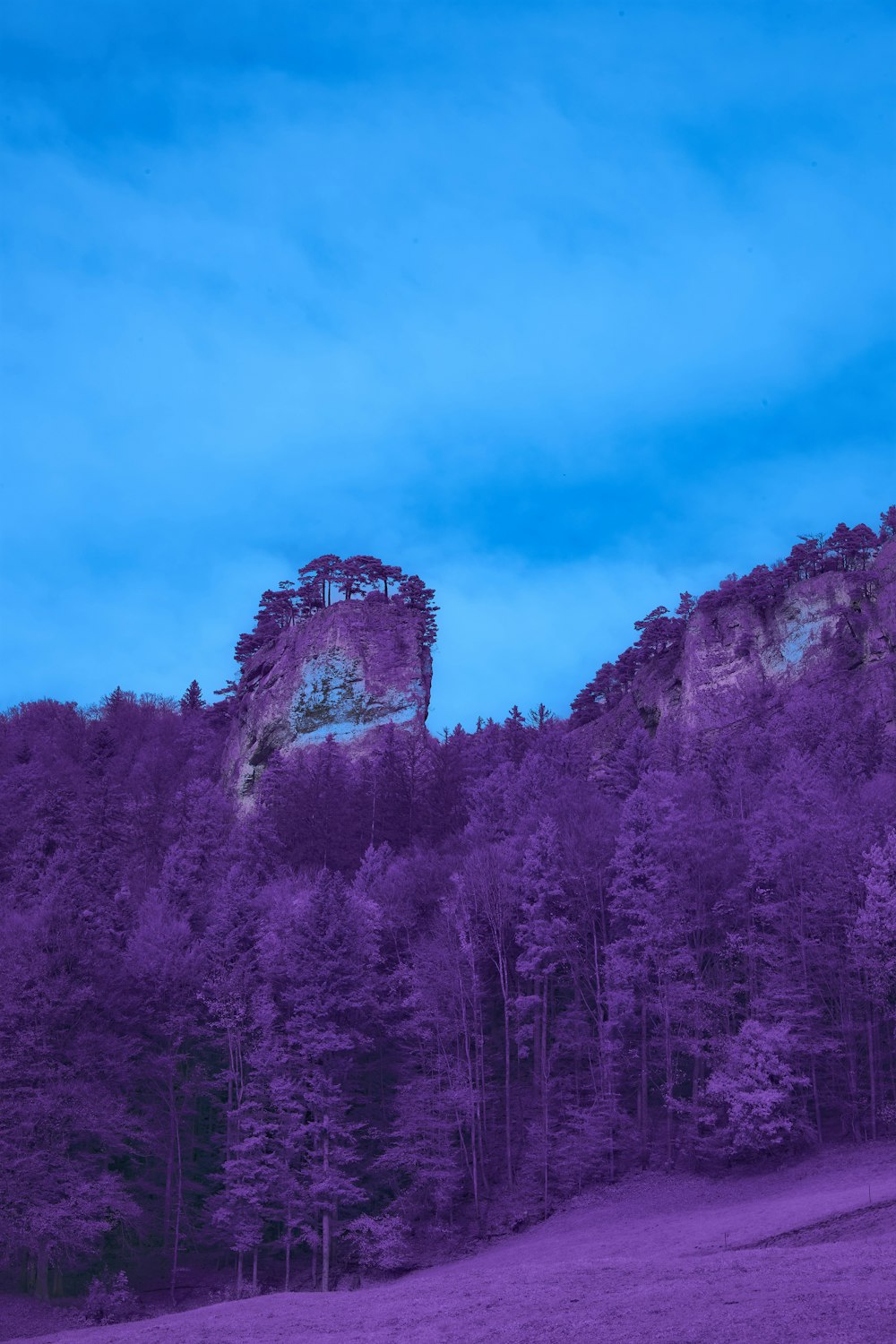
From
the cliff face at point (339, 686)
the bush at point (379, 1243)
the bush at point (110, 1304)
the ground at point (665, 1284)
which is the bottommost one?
the bush at point (110, 1304)

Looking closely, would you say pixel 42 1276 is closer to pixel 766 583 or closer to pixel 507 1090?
pixel 507 1090

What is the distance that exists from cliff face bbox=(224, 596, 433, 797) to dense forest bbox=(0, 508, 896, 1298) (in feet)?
132

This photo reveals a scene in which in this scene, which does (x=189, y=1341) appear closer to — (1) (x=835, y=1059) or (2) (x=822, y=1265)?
(2) (x=822, y=1265)

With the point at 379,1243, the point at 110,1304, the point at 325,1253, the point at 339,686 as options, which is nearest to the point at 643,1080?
the point at 379,1243

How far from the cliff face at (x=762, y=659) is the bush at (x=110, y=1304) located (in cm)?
5834

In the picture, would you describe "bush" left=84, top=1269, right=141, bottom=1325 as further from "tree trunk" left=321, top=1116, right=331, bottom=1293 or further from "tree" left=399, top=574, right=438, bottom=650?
"tree" left=399, top=574, right=438, bottom=650

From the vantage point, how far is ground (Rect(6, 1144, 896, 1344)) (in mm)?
18188

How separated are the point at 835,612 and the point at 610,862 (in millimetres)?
57360

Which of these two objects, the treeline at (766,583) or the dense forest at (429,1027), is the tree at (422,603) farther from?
the dense forest at (429,1027)

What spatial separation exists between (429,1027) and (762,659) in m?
63.4

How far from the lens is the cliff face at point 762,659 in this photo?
9619 centimetres

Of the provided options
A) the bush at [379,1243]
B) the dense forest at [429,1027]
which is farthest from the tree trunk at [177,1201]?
the bush at [379,1243]

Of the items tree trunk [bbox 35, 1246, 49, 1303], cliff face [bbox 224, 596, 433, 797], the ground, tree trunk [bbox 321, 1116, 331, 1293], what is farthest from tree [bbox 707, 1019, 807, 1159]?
cliff face [bbox 224, 596, 433, 797]

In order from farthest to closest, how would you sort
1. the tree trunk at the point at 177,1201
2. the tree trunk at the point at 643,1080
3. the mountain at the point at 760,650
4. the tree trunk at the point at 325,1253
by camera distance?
1. the mountain at the point at 760,650
2. the tree trunk at the point at 643,1080
3. the tree trunk at the point at 177,1201
4. the tree trunk at the point at 325,1253
